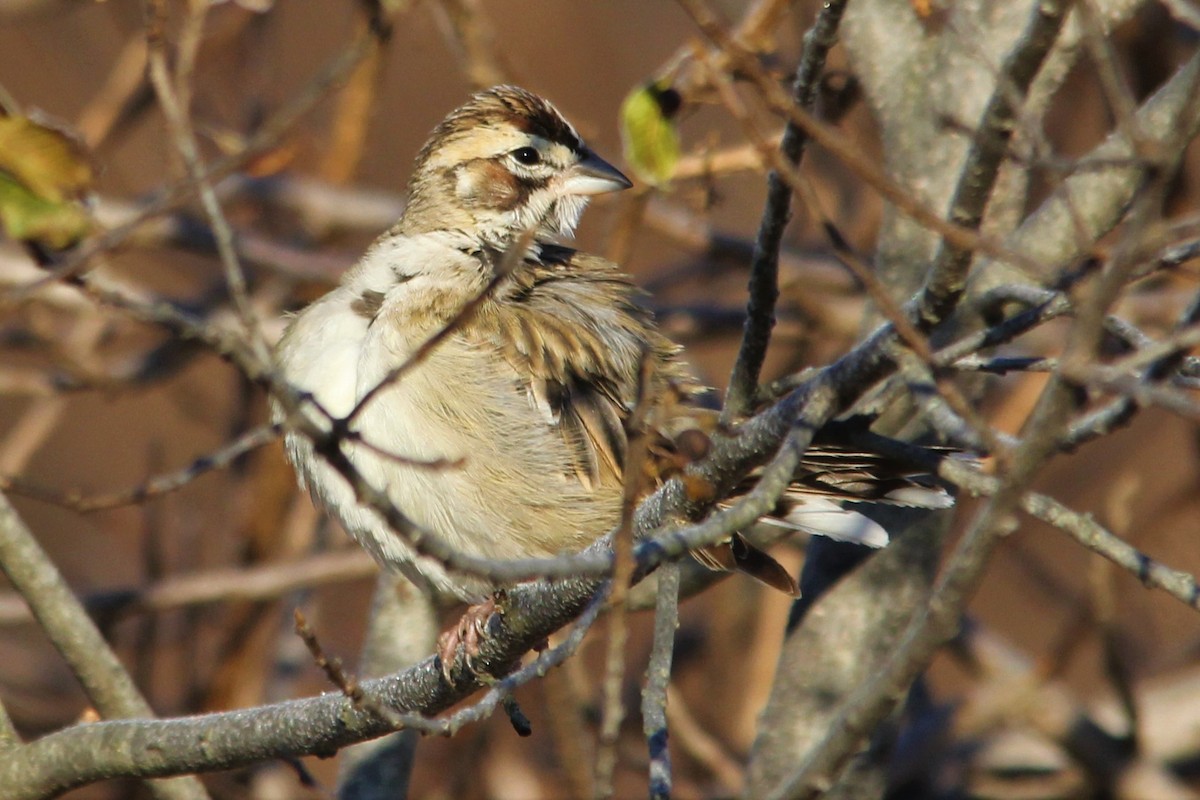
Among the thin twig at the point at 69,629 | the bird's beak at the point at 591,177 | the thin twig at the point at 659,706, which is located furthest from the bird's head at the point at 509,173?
the thin twig at the point at 659,706

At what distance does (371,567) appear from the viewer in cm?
489

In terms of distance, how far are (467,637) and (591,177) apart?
1.65m

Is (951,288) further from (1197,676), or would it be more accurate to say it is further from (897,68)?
(1197,676)

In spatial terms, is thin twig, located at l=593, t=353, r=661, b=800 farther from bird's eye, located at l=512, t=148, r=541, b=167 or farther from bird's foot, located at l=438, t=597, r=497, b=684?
bird's eye, located at l=512, t=148, r=541, b=167

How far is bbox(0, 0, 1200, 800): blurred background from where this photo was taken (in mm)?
5012

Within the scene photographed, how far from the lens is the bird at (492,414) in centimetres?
325

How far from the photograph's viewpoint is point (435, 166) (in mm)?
4234

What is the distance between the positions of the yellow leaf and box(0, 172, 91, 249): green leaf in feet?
0.04

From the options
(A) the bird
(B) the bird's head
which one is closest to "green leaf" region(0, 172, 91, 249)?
(A) the bird

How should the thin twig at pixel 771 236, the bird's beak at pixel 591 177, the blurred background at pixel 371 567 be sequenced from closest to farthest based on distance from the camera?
the thin twig at pixel 771 236
the bird's beak at pixel 591 177
the blurred background at pixel 371 567

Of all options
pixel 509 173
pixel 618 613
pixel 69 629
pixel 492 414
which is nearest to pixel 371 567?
pixel 509 173

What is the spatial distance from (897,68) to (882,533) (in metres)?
1.50

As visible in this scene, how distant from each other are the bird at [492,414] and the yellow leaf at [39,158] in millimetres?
789

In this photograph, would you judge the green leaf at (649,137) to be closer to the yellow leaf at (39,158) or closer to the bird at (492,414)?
the bird at (492,414)
